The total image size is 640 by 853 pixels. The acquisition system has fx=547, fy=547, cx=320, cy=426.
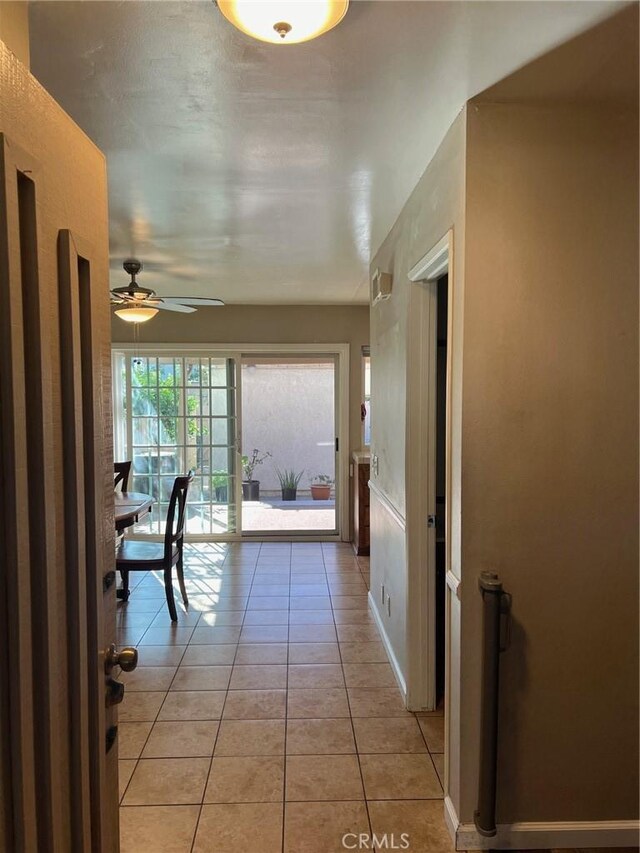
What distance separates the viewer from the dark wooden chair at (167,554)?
3.74 meters

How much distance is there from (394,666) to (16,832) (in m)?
2.50

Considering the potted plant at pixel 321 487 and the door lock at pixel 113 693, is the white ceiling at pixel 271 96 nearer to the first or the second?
the door lock at pixel 113 693

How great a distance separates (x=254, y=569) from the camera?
490 centimetres

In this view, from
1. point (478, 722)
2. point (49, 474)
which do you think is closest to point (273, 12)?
point (49, 474)

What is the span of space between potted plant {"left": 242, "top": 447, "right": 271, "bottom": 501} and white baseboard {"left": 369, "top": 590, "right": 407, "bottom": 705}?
2.61m

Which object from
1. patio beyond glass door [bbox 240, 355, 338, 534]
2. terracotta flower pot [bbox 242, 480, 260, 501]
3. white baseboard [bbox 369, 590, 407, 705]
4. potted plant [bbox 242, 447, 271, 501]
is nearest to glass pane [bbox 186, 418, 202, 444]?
patio beyond glass door [bbox 240, 355, 338, 534]

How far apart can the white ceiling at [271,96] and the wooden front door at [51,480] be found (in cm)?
51

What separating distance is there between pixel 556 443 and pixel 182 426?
4490 mm

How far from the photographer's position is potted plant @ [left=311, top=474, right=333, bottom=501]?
638 centimetres

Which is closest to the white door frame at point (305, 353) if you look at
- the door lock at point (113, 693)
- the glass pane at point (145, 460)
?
the glass pane at point (145, 460)

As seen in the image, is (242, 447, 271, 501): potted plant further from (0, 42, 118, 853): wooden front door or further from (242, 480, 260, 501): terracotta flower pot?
(0, 42, 118, 853): wooden front door

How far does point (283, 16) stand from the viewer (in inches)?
45.6

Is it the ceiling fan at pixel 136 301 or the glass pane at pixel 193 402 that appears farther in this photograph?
the glass pane at pixel 193 402

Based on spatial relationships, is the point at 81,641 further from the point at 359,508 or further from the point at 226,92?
the point at 359,508
